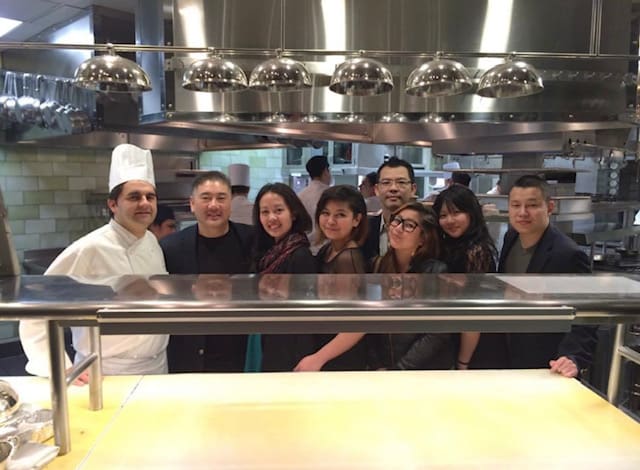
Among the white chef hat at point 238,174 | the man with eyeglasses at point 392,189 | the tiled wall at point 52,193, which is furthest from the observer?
the white chef hat at point 238,174

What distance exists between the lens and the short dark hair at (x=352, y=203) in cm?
202

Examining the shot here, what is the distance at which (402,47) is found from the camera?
2943mm

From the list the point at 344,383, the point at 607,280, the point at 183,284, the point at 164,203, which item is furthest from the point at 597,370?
the point at 164,203

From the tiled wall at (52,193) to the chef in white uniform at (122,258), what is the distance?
7.58ft

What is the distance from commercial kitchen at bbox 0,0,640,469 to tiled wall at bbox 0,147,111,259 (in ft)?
0.05

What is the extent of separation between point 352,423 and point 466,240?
41.7 inches

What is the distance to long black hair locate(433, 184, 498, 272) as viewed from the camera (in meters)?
1.97

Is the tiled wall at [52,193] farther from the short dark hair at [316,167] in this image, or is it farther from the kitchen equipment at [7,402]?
the kitchen equipment at [7,402]

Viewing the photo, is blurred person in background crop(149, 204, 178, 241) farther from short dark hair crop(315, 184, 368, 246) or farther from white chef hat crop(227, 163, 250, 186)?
short dark hair crop(315, 184, 368, 246)

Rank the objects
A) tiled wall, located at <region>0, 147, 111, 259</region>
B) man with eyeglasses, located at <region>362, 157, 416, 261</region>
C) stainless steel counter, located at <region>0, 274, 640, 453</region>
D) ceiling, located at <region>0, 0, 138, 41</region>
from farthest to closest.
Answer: tiled wall, located at <region>0, 147, 111, 259</region>, ceiling, located at <region>0, 0, 138, 41</region>, man with eyeglasses, located at <region>362, 157, 416, 261</region>, stainless steel counter, located at <region>0, 274, 640, 453</region>

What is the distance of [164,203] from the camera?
391cm

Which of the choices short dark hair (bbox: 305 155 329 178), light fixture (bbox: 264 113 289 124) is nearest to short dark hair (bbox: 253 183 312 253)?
light fixture (bbox: 264 113 289 124)

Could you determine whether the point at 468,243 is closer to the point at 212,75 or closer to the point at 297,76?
the point at 297,76

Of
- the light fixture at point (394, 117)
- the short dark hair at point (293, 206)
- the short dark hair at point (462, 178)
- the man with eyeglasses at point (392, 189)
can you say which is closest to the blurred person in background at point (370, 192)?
the short dark hair at point (462, 178)
